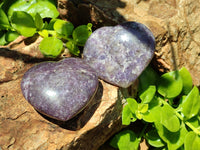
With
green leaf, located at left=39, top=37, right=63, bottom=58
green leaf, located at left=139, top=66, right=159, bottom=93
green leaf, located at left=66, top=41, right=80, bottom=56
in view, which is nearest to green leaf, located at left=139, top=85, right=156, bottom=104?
green leaf, located at left=139, top=66, right=159, bottom=93

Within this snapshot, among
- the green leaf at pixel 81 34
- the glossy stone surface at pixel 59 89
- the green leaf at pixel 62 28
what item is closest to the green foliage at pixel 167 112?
the glossy stone surface at pixel 59 89

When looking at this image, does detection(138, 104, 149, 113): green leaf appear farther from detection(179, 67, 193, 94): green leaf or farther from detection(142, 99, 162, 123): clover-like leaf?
detection(179, 67, 193, 94): green leaf

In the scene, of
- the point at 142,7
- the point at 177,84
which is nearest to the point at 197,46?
the point at 177,84

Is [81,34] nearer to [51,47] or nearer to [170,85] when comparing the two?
[51,47]

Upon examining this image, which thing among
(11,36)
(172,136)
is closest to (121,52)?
(172,136)

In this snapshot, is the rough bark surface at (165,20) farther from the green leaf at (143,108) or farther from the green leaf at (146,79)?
the green leaf at (143,108)

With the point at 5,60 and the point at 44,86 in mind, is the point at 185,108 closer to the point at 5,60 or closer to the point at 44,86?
the point at 44,86
